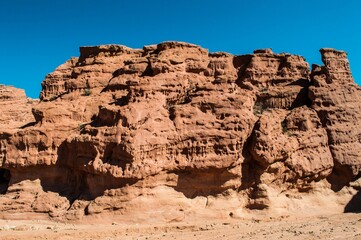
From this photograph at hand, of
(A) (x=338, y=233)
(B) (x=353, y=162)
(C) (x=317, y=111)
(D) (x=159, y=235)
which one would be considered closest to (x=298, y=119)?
(C) (x=317, y=111)

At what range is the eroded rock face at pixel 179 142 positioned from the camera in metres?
15.3

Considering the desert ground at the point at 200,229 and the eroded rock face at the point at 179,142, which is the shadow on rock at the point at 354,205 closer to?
the eroded rock face at the point at 179,142

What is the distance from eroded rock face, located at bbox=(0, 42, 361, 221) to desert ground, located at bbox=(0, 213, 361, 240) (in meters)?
0.67

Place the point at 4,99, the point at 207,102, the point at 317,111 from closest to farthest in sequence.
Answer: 1. the point at 207,102
2. the point at 317,111
3. the point at 4,99

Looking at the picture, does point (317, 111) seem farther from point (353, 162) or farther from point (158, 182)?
point (158, 182)

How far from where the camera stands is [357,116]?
64.3 feet

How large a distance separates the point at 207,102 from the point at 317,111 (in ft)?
21.2

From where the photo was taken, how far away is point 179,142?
52.0ft

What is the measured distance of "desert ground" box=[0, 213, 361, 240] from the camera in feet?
42.3

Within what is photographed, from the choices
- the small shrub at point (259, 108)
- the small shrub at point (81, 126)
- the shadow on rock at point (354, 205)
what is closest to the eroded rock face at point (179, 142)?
the small shrub at point (259, 108)

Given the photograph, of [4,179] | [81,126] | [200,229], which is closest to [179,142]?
[200,229]

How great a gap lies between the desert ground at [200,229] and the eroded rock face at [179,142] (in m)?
0.67

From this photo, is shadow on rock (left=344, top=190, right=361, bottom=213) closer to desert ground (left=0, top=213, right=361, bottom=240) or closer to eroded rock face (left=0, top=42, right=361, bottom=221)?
eroded rock face (left=0, top=42, right=361, bottom=221)

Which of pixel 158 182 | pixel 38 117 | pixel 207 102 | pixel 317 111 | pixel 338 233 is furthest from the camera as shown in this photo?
pixel 317 111
